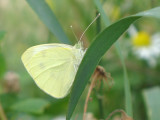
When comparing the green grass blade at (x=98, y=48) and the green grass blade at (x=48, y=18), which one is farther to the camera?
the green grass blade at (x=48, y=18)

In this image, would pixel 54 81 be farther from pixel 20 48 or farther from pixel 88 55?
pixel 20 48

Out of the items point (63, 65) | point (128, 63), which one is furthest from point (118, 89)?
point (63, 65)

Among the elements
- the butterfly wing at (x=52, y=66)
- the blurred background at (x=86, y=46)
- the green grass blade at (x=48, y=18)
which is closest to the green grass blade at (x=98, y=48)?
the green grass blade at (x=48, y=18)

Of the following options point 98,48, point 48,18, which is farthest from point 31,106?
point 98,48

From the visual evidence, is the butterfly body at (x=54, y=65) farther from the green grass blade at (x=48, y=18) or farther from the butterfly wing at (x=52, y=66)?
the green grass blade at (x=48, y=18)

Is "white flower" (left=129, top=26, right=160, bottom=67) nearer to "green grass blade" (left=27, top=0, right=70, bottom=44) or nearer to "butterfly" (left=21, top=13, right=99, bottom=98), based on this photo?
"butterfly" (left=21, top=13, right=99, bottom=98)

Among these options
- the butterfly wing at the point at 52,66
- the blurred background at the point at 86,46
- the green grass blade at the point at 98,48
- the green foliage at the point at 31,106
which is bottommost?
the blurred background at the point at 86,46

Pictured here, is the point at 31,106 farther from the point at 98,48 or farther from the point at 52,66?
the point at 98,48
